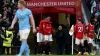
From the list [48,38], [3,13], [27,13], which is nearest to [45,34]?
[48,38]

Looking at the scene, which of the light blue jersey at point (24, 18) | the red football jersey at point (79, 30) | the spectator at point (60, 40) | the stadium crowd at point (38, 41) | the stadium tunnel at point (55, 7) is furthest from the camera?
the spectator at point (60, 40)

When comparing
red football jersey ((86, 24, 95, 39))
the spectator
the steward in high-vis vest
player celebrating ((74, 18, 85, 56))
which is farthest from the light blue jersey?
the spectator

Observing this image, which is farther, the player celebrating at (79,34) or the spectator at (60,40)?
the spectator at (60,40)

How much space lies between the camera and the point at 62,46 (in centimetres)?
2414

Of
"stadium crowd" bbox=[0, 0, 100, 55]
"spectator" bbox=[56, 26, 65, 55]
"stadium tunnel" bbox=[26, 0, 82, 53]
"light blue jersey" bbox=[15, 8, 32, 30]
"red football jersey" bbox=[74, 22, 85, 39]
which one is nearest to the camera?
Answer: "light blue jersey" bbox=[15, 8, 32, 30]

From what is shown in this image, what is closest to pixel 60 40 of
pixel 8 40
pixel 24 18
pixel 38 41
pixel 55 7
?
pixel 38 41

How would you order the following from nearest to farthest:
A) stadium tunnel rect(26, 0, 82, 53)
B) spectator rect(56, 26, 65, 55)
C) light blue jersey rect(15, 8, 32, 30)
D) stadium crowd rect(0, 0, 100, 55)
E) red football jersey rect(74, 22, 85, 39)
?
light blue jersey rect(15, 8, 32, 30) < red football jersey rect(74, 22, 85, 39) < stadium crowd rect(0, 0, 100, 55) < stadium tunnel rect(26, 0, 82, 53) < spectator rect(56, 26, 65, 55)

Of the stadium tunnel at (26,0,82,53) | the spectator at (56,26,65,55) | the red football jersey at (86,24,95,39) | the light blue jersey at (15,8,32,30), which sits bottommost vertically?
the spectator at (56,26,65,55)

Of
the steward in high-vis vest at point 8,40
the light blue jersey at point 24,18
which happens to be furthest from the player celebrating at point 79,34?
the light blue jersey at point 24,18

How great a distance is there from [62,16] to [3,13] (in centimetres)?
422

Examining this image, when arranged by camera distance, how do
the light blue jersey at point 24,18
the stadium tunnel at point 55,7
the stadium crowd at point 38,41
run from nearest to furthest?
1. the light blue jersey at point 24,18
2. the stadium crowd at point 38,41
3. the stadium tunnel at point 55,7

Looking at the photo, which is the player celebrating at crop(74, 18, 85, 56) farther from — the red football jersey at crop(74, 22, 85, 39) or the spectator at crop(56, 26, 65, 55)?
the spectator at crop(56, 26, 65, 55)

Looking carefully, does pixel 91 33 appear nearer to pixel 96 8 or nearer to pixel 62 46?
pixel 62 46

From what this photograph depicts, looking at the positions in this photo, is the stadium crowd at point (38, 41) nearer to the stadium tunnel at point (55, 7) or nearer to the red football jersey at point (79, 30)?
the stadium tunnel at point (55, 7)
